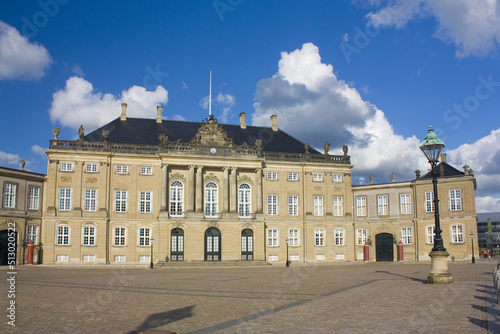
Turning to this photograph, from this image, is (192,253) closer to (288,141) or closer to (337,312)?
(288,141)

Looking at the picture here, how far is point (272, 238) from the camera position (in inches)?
2184

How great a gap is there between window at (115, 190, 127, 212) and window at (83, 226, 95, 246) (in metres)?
3.29

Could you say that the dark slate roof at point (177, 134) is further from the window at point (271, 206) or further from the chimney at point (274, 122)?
the window at point (271, 206)

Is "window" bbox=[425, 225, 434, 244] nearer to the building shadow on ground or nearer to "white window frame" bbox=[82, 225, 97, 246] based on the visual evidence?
"white window frame" bbox=[82, 225, 97, 246]

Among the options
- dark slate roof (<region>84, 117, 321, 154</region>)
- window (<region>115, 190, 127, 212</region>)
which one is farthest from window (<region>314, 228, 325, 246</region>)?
window (<region>115, 190, 127, 212</region>)

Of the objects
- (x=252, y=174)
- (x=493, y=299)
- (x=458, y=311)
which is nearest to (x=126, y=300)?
(x=458, y=311)

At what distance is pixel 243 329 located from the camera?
1159cm

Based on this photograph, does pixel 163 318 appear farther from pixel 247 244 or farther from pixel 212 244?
pixel 247 244

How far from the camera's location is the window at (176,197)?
172 ft

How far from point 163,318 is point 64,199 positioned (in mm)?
40477

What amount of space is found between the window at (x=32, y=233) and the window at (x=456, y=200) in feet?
145

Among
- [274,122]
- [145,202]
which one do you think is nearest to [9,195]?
[145,202]

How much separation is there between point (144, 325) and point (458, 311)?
8.97 meters

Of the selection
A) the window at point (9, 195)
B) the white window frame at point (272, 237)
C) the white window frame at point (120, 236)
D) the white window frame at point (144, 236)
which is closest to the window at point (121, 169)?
the white window frame at point (120, 236)
